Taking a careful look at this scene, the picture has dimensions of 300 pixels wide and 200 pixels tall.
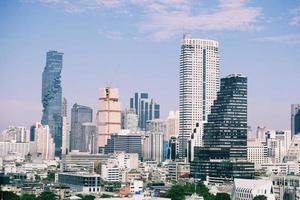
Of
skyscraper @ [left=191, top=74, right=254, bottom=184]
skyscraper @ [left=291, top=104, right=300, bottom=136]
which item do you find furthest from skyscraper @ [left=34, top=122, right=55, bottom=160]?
skyscraper @ [left=191, top=74, right=254, bottom=184]

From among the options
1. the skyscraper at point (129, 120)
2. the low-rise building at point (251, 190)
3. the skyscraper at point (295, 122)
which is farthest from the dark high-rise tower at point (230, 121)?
the skyscraper at point (129, 120)

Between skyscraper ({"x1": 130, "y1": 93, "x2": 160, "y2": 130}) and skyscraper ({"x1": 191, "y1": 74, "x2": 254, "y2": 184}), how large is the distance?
18.3m

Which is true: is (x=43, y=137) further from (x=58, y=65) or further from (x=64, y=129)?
(x=58, y=65)

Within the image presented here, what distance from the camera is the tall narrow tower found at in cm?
3684

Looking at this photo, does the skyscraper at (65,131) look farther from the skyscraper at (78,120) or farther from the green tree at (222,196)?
the green tree at (222,196)

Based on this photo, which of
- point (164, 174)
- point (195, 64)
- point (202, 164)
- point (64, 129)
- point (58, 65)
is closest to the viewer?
point (202, 164)

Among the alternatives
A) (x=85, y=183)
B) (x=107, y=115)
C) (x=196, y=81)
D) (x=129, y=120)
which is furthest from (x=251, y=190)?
(x=129, y=120)

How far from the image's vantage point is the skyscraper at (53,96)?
127 feet

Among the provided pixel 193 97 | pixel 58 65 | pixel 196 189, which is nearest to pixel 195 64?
pixel 193 97

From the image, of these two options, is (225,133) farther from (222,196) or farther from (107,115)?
(107,115)

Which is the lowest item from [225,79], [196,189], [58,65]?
[196,189]

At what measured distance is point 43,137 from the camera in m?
36.1

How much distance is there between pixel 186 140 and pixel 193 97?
2.72m

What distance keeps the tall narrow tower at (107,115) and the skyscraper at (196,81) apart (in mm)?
4331
